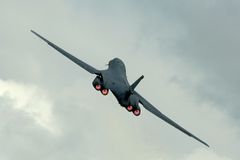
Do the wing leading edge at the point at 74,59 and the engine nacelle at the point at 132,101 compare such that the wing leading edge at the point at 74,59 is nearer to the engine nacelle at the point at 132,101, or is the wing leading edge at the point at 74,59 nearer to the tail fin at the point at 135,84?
the tail fin at the point at 135,84

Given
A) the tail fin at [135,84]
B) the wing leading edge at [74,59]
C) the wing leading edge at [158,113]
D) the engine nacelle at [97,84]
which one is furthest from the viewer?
the wing leading edge at [158,113]

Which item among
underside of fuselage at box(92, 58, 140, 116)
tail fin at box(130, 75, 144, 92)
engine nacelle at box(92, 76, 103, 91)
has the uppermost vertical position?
tail fin at box(130, 75, 144, 92)

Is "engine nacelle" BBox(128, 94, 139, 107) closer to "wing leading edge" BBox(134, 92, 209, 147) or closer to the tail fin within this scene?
the tail fin

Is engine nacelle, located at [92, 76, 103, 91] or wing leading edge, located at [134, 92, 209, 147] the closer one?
engine nacelle, located at [92, 76, 103, 91]

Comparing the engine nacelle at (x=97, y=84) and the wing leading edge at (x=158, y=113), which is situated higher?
the wing leading edge at (x=158, y=113)

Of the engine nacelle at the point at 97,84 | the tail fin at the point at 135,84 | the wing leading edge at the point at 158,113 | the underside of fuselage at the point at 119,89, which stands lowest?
the engine nacelle at the point at 97,84

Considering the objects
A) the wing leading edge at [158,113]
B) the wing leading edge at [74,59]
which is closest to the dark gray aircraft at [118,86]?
the wing leading edge at [74,59]

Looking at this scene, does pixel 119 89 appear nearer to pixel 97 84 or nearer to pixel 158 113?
pixel 97 84

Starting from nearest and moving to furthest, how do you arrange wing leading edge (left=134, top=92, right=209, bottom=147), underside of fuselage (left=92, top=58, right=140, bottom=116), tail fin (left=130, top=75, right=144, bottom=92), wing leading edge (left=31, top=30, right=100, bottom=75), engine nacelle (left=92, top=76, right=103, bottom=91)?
1. tail fin (left=130, top=75, right=144, bottom=92)
2. engine nacelle (left=92, top=76, right=103, bottom=91)
3. underside of fuselage (left=92, top=58, right=140, bottom=116)
4. wing leading edge (left=31, top=30, right=100, bottom=75)
5. wing leading edge (left=134, top=92, right=209, bottom=147)

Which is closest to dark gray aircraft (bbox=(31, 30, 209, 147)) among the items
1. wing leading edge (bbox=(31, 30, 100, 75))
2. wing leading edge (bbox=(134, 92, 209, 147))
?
wing leading edge (bbox=(31, 30, 100, 75))

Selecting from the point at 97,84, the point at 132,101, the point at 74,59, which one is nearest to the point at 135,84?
the point at 132,101

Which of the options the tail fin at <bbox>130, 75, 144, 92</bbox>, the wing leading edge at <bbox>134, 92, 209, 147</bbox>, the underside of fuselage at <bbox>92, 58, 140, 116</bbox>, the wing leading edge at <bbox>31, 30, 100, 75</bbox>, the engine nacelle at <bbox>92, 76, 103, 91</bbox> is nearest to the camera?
the tail fin at <bbox>130, 75, 144, 92</bbox>

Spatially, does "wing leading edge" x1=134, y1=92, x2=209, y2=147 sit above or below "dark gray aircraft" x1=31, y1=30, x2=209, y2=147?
above

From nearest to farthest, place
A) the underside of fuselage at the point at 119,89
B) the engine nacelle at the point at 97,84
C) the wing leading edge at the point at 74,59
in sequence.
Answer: the engine nacelle at the point at 97,84 → the underside of fuselage at the point at 119,89 → the wing leading edge at the point at 74,59
